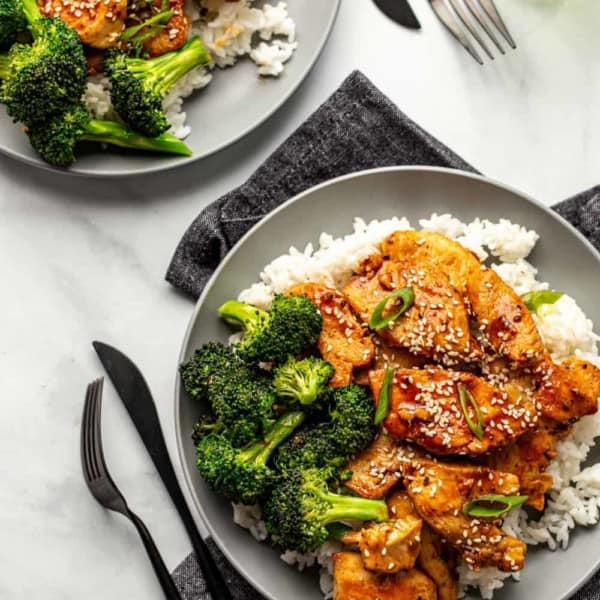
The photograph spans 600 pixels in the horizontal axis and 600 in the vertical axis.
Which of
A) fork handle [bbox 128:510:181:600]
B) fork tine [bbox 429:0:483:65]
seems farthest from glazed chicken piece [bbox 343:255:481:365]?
fork handle [bbox 128:510:181:600]

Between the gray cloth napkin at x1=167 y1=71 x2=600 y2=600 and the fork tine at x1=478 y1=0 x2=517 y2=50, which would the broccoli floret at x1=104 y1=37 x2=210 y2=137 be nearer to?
the gray cloth napkin at x1=167 y1=71 x2=600 y2=600

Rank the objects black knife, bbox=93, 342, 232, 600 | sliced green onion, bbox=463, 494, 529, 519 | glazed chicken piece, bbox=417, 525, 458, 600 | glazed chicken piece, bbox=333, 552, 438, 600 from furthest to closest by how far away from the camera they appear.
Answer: black knife, bbox=93, 342, 232, 600
glazed chicken piece, bbox=417, 525, 458, 600
glazed chicken piece, bbox=333, 552, 438, 600
sliced green onion, bbox=463, 494, 529, 519

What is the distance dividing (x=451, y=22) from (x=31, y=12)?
1.84 m

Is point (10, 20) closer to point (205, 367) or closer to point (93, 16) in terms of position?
point (93, 16)

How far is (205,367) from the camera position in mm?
3734

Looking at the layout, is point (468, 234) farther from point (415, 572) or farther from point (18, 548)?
point (18, 548)

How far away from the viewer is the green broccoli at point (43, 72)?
384 cm

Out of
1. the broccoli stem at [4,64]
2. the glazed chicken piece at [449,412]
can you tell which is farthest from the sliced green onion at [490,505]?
the broccoli stem at [4,64]

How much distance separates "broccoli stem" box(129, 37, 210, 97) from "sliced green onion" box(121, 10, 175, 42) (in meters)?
0.11

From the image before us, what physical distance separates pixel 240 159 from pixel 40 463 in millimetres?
1643

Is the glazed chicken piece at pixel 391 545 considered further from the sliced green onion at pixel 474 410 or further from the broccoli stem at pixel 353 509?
the sliced green onion at pixel 474 410

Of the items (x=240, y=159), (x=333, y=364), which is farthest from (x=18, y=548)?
(x=240, y=159)

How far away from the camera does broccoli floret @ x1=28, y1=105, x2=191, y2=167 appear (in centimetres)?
395

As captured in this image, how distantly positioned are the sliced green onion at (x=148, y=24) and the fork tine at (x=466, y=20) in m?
1.26
